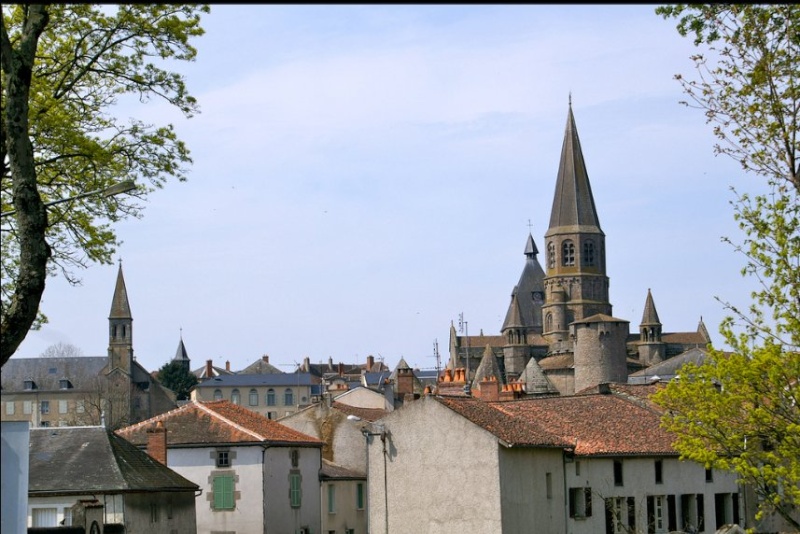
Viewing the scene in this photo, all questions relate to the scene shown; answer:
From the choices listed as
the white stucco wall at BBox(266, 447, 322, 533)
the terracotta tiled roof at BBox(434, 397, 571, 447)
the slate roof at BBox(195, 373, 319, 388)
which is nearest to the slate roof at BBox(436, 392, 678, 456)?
the terracotta tiled roof at BBox(434, 397, 571, 447)

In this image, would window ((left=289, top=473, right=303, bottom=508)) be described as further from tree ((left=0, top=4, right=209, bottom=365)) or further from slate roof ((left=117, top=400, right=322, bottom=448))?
tree ((left=0, top=4, right=209, bottom=365))

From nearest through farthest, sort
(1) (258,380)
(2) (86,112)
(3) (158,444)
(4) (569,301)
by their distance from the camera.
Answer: (2) (86,112) < (3) (158,444) < (4) (569,301) < (1) (258,380)

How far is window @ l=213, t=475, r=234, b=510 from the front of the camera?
141 ft

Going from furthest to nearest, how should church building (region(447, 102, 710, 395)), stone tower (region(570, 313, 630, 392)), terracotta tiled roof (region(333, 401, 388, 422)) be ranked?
church building (region(447, 102, 710, 395))
stone tower (region(570, 313, 630, 392))
terracotta tiled roof (region(333, 401, 388, 422))

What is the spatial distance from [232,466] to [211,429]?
70.3 inches

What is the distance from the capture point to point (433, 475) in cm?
3709

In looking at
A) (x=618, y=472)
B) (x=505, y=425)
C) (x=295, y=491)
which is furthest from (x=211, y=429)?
(x=618, y=472)

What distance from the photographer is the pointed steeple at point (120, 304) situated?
139125 mm

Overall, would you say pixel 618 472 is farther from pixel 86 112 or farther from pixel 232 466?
pixel 86 112

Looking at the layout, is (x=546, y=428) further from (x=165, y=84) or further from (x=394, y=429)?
(x=165, y=84)

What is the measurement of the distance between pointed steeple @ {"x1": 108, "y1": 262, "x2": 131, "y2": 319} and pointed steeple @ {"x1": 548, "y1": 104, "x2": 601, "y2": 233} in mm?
49451

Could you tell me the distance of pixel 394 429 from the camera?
3853 cm

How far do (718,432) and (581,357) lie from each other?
327 feet

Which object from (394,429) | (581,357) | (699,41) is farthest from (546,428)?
(581,357)
